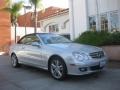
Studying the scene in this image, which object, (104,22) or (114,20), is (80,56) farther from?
(104,22)

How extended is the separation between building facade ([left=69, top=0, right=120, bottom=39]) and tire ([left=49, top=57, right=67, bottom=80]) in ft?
26.6

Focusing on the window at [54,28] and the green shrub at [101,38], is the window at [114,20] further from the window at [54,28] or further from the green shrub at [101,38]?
the window at [54,28]

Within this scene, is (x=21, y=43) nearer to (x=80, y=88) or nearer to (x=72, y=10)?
(x=80, y=88)

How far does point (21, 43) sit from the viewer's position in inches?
416

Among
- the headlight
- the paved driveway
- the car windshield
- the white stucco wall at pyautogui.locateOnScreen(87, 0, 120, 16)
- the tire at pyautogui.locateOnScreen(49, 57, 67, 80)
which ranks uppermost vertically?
the white stucco wall at pyautogui.locateOnScreen(87, 0, 120, 16)

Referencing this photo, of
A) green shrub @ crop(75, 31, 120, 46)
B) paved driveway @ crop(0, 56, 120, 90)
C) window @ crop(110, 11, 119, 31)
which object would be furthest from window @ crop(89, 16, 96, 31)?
paved driveway @ crop(0, 56, 120, 90)

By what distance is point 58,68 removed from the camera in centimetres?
801

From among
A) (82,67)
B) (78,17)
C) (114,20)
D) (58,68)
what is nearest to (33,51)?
(58,68)

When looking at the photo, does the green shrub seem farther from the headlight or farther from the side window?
the headlight

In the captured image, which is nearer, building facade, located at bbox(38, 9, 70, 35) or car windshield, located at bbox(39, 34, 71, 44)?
car windshield, located at bbox(39, 34, 71, 44)

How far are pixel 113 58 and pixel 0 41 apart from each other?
1593 cm

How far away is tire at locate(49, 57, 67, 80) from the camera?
7.76 meters

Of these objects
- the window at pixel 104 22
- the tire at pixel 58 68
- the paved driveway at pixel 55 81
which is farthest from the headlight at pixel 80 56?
the window at pixel 104 22

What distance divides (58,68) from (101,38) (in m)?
6.07
